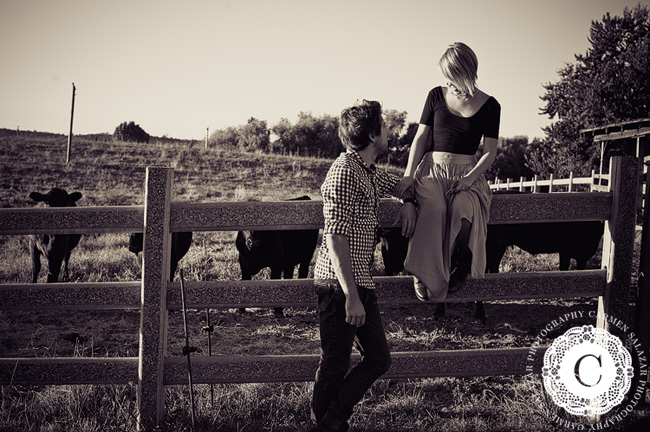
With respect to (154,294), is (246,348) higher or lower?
lower

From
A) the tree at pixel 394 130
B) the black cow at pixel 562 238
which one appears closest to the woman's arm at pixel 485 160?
the black cow at pixel 562 238

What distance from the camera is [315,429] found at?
2936 mm

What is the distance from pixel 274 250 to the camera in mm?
8188

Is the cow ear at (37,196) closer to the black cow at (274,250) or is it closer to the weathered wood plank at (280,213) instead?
the black cow at (274,250)

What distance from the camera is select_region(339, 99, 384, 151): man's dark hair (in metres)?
2.89

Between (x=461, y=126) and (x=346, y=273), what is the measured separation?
1411 millimetres

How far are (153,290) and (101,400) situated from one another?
3.98 feet

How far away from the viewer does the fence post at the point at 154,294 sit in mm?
3457

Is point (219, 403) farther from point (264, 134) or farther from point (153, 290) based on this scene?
point (264, 134)

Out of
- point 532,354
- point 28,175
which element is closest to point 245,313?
point 532,354

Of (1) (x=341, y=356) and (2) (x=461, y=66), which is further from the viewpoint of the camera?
(2) (x=461, y=66)

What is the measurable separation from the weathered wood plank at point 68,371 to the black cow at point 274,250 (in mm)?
4389

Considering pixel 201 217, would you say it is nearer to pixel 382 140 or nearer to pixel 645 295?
pixel 382 140

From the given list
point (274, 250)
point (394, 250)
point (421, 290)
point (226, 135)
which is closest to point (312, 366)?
point (421, 290)
